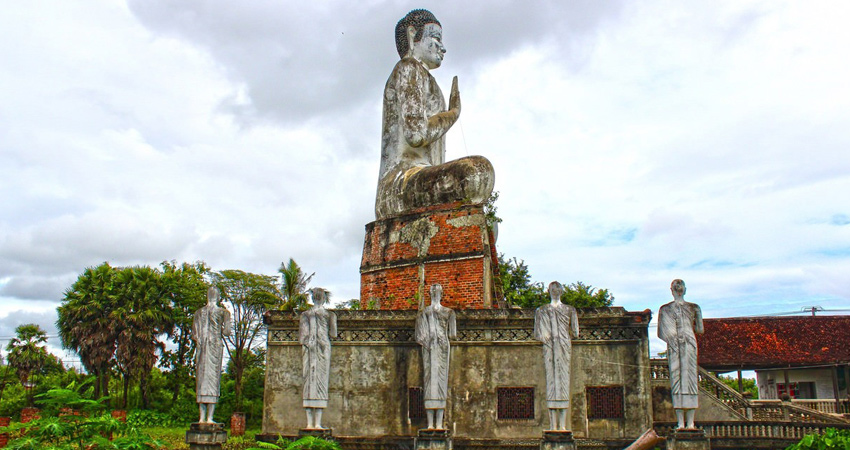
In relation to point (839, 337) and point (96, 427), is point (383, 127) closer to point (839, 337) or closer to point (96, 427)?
point (96, 427)

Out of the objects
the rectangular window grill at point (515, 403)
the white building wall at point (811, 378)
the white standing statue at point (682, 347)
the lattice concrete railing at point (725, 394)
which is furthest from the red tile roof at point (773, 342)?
the white standing statue at point (682, 347)

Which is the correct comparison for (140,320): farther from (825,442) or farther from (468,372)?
(825,442)

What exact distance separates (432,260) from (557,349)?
394 cm

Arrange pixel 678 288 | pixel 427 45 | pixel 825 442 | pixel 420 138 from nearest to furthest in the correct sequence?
1. pixel 825 442
2. pixel 678 288
3. pixel 420 138
4. pixel 427 45

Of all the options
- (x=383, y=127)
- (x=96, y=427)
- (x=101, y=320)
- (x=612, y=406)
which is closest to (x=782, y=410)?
(x=612, y=406)

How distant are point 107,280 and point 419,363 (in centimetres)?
2019

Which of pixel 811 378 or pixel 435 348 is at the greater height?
pixel 435 348

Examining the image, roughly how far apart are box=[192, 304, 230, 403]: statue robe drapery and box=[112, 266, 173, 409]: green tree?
17817 mm

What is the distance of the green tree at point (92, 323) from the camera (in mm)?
26359

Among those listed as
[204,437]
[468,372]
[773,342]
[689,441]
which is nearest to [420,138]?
[468,372]

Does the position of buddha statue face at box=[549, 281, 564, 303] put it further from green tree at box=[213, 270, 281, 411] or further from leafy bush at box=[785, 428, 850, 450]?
green tree at box=[213, 270, 281, 411]

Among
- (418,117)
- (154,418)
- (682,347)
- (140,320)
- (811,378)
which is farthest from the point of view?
(154,418)

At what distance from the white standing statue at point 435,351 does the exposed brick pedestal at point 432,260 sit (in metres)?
2.00

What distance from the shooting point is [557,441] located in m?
10.0
